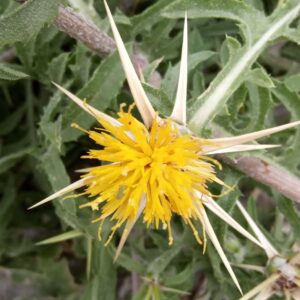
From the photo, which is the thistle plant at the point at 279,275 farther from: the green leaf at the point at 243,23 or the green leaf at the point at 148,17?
the green leaf at the point at 148,17

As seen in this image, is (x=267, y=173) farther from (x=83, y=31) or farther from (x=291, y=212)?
(x=83, y=31)

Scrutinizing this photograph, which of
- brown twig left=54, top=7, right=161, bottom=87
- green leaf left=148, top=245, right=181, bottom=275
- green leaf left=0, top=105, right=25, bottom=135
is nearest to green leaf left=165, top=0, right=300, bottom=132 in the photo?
brown twig left=54, top=7, right=161, bottom=87

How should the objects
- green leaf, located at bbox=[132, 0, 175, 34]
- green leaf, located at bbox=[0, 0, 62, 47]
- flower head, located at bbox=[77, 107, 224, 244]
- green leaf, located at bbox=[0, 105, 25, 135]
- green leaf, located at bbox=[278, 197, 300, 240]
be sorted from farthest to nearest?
green leaf, located at bbox=[0, 105, 25, 135] → green leaf, located at bbox=[132, 0, 175, 34] → green leaf, located at bbox=[278, 197, 300, 240] → green leaf, located at bbox=[0, 0, 62, 47] → flower head, located at bbox=[77, 107, 224, 244]

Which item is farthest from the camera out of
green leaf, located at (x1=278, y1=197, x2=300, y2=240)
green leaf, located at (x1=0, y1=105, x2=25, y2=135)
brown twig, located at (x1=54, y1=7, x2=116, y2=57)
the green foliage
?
green leaf, located at (x1=0, y1=105, x2=25, y2=135)

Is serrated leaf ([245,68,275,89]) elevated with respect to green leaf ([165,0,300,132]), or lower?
lower

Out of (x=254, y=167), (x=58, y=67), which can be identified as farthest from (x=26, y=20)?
(x=254, y=167)

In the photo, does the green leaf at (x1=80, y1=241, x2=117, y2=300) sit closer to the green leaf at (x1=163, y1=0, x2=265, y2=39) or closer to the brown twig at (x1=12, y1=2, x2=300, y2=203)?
the brown twig at (x1=12, y1=2, x2=300, y2=203)

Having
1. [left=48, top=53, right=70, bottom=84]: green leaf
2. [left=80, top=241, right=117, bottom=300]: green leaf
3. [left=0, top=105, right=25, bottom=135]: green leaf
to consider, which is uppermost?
[left=48, top=53, right=70, bottom=84]: green leaf

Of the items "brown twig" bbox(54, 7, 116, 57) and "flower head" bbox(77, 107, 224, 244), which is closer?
"flower head" bbox(77, 107, 224, 244)
